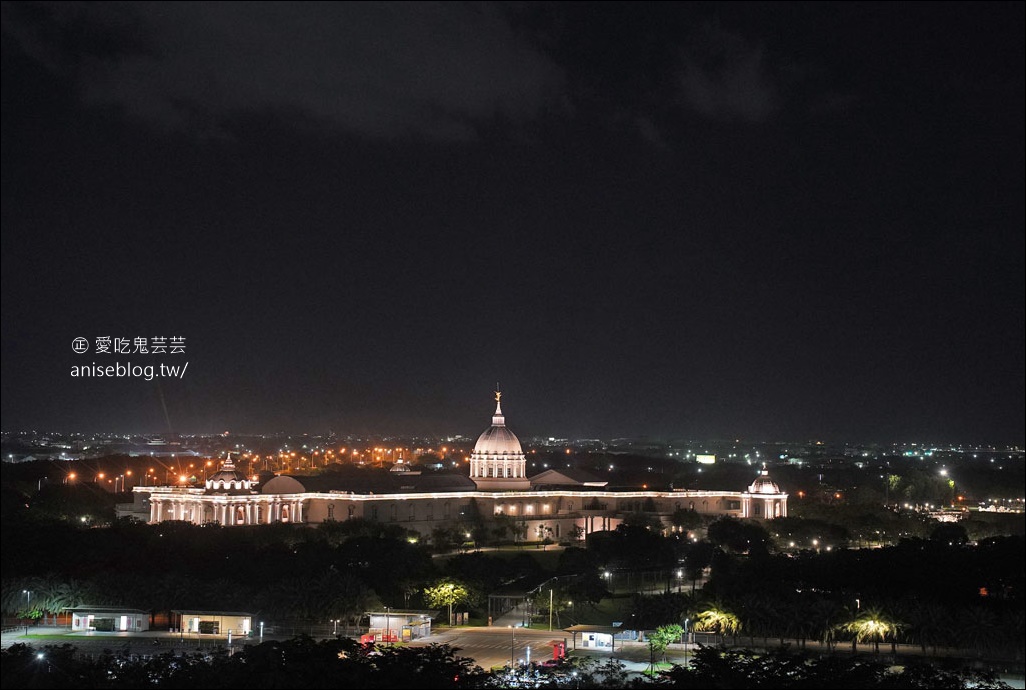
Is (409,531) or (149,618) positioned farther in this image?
(409,531)

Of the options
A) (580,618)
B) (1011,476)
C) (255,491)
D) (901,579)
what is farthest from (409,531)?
(1011,476)

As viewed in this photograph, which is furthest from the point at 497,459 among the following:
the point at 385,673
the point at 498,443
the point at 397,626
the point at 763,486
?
the point at 385,673

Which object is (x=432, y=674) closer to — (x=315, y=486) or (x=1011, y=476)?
(x=315, y=486)

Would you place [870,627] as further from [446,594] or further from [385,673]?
[385,673]

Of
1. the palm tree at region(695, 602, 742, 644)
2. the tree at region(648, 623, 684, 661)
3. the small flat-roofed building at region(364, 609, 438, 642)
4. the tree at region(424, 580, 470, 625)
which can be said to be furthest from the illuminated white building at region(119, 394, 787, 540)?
the tree at region(648, 623, 684, 661)

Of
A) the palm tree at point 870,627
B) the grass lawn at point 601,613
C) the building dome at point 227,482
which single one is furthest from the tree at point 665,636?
the building dome at point 227,482
